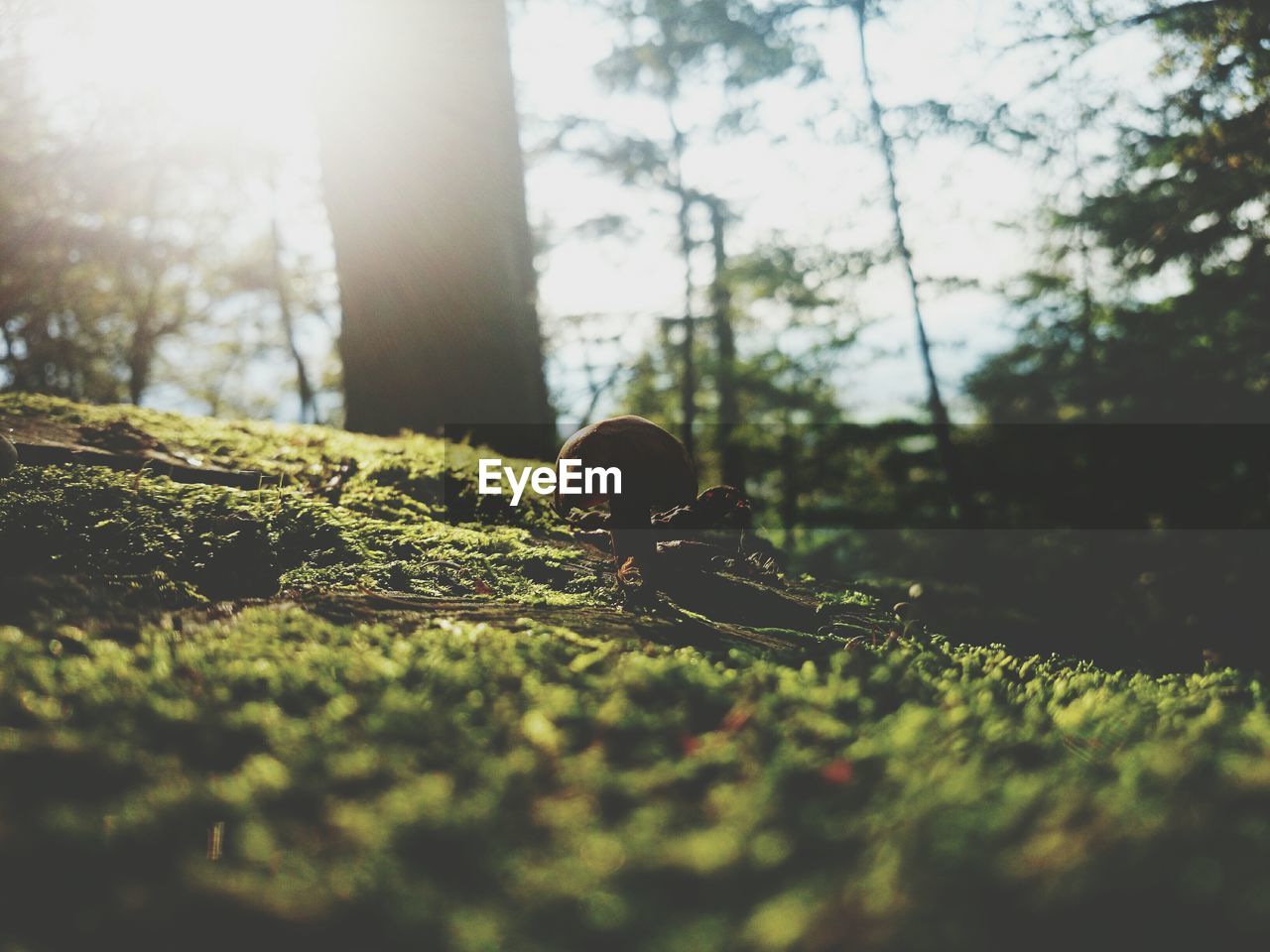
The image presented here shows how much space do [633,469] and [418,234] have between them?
5972 mm

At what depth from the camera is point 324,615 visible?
3.42 m

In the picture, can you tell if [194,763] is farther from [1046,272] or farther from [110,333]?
[110,333]

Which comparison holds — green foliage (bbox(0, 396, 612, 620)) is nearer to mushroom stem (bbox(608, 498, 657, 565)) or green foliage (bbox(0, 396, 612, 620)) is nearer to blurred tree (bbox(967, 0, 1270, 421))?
mushroom stem (bbox(608, 498, 657, 565))

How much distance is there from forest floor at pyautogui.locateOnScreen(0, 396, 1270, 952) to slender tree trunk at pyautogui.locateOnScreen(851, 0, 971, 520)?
11707 millimetres

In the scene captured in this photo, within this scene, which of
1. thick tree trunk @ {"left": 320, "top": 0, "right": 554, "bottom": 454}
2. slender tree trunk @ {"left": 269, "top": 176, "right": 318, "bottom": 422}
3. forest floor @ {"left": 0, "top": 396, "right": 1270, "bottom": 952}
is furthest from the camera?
slender tree trunk @ {"left": 269, "top": 176, "right": 318, "bottom": 422}

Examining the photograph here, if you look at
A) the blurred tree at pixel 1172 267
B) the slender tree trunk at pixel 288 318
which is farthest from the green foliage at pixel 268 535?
the slender tree trunk at pixel 288 318

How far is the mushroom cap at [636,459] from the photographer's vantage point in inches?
141

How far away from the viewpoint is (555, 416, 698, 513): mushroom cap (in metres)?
3.57

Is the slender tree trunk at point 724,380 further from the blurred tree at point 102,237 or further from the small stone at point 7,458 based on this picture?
the small stone at point 7,458

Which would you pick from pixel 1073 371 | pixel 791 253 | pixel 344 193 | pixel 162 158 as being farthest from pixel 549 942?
pixel 162 158

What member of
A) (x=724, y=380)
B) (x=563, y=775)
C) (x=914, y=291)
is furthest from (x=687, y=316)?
(x=563, y=775)

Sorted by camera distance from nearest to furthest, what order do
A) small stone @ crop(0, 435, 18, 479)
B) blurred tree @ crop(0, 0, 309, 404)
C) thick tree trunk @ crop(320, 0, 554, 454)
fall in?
small stone @ crop(0, 435, 18, 479) → thick tree trunk @ crop(320, 0, 554, 454) → blurred tree @ crop(0, 0, 309, 404)

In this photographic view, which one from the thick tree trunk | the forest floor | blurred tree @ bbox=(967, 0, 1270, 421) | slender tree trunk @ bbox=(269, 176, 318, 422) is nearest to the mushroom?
the forest floor

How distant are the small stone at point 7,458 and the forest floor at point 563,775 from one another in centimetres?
65
